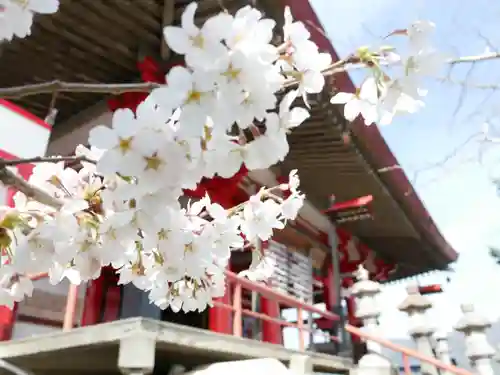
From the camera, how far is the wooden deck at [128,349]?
2.47 metres

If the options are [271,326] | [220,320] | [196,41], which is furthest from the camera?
[271,326]

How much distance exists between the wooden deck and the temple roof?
176 centimetres

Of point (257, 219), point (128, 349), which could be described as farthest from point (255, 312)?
point (257, 219)

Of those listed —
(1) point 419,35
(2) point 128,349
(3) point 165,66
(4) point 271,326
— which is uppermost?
(3) point 165,66

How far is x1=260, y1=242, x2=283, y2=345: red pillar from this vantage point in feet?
17.3

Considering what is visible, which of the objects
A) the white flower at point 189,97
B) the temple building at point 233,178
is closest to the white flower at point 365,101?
the white flower at point 189,97

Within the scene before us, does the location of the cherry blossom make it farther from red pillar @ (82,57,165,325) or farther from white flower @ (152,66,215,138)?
red pillar @ (82,57,165,325)

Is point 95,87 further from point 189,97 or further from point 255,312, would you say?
point 255,312

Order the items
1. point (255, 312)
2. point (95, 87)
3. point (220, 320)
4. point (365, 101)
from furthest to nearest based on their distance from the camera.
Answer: point (220, 320) < point (255, 312) < point (365, 101) < point (95, 87)

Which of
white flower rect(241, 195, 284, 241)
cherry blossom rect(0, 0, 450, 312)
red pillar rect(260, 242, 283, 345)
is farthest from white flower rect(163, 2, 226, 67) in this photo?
red pillar rect(260, 242, 283, 345)

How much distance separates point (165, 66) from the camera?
381cm

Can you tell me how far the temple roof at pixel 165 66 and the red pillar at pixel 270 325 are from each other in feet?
4.11

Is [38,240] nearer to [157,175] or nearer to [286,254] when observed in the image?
[157,175]

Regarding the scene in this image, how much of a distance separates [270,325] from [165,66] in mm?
3119
